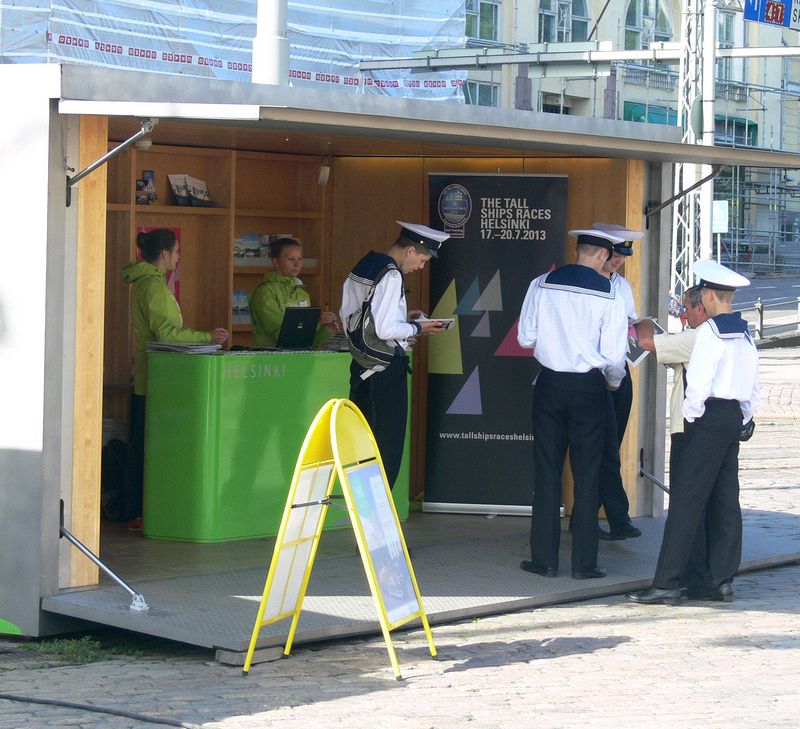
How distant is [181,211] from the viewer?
9836mm

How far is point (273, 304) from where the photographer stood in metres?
9.44

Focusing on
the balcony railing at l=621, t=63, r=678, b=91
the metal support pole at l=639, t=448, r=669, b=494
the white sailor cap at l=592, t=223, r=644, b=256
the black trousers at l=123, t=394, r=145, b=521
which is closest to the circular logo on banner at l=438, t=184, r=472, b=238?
the white sailor cap at l=592, t=223, r=644, b=256

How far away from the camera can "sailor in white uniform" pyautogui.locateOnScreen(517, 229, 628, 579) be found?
7578 mm

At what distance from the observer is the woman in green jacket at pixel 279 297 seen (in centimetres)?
945

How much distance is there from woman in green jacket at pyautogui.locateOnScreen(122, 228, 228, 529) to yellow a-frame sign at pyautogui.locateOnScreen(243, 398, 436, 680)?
264 cm

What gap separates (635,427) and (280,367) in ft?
7.75

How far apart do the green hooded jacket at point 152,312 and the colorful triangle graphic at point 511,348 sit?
1985 mm

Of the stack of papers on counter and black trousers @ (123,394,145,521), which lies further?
black trousers @ (123,394,145,521)

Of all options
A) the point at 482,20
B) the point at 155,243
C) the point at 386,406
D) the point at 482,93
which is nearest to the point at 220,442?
the point at 386,406

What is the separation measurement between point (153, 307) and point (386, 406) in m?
1.60

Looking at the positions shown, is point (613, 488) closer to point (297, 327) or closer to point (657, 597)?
point (657, 597)

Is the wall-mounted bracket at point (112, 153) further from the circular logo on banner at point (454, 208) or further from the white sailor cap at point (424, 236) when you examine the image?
the circular logo on banner at point (454, 208)

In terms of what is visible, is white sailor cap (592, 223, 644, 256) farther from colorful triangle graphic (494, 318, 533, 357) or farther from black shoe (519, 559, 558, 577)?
black shoe (519, 559, 558, 577)

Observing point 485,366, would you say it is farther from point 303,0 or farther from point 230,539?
point 303,0
